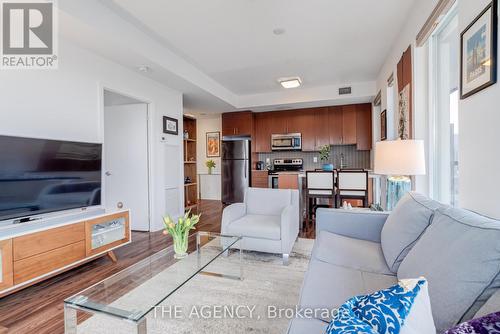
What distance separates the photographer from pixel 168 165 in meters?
4.22

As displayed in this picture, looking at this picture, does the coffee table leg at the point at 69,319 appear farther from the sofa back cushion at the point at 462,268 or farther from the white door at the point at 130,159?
the white door at the point at 130,159

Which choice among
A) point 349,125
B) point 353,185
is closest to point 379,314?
point 353,185

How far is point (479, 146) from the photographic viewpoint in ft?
4.61

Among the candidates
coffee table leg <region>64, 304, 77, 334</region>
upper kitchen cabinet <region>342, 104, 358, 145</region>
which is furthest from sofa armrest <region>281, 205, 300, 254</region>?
upper kitchen cabinet <region>342, 104, 358, 145</region>

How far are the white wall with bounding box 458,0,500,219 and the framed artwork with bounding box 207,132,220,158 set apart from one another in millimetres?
6144

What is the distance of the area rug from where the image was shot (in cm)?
156

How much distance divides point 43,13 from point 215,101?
3.19 metres

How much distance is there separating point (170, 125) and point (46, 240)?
8.39 feet

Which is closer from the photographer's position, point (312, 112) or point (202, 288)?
point (202, 288)

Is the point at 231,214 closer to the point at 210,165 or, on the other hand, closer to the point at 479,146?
the point at 479,146

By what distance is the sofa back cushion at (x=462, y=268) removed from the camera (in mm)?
810

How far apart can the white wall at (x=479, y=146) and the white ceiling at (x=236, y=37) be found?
4.67 feet

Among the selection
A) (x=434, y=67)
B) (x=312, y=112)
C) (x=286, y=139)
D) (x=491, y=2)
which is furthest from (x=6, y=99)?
(x=312, y=112)

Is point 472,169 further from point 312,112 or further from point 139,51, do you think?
point 312,112
